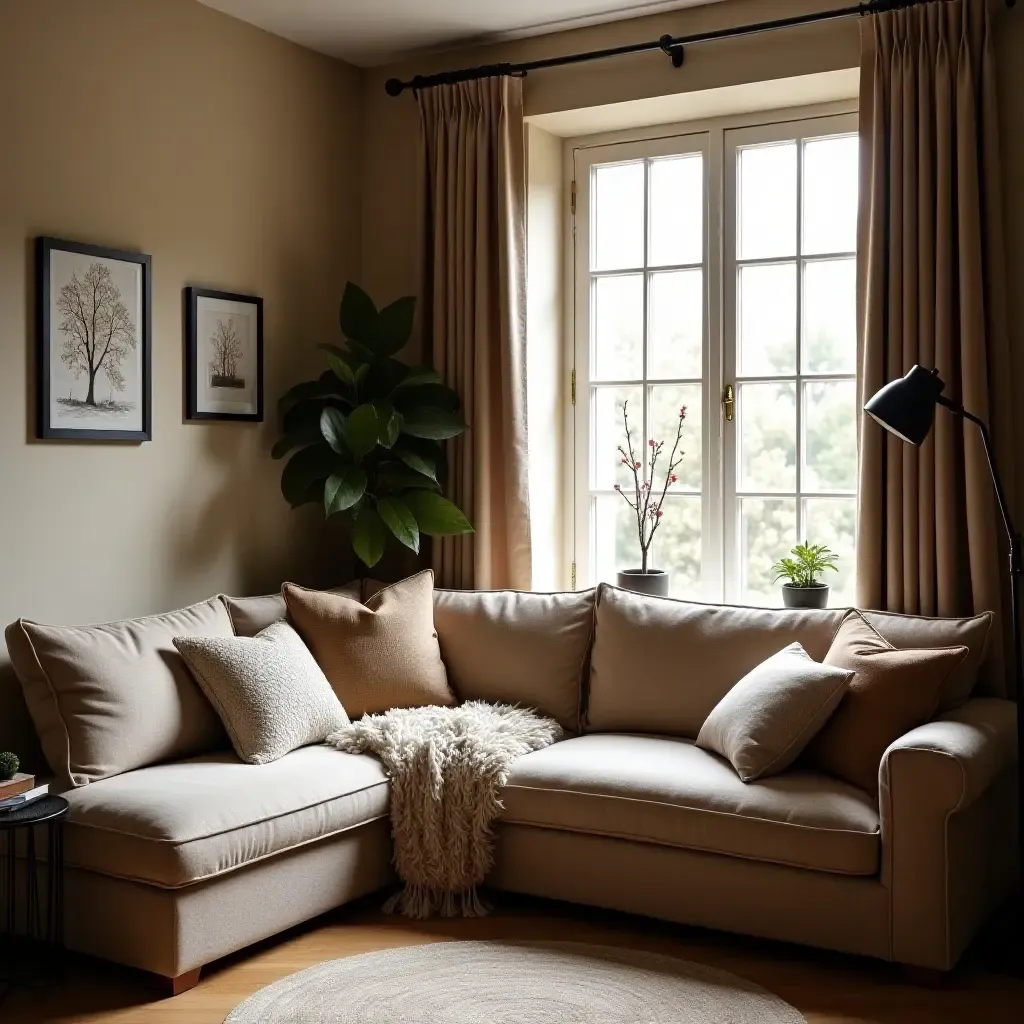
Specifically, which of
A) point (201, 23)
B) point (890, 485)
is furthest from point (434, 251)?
point (890, 485)

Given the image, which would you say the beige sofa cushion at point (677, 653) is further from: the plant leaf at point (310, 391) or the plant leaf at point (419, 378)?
the plant leaf at point (310, 391)

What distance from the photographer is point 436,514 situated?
4297mm

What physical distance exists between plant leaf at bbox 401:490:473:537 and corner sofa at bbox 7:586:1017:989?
75 cm

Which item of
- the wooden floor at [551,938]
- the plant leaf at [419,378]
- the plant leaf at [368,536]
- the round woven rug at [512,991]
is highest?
the plant leaf at [419,378]

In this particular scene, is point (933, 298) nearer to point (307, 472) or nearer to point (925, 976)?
point (925, 976)

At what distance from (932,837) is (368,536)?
211 centimetres

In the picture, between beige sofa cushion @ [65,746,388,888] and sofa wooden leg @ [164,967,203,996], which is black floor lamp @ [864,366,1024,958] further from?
sofa wooden leg @ [164,967,203,996]

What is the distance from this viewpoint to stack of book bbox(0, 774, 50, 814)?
2895 millimetres

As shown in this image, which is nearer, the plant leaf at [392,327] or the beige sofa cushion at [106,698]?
the beige sofa cushion at [106,698]

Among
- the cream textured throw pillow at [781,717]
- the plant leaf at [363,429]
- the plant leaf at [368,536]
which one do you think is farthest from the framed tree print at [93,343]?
the cream textured throw pillow at [781,717]

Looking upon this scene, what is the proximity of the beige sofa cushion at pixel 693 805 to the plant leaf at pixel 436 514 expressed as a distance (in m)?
1.00

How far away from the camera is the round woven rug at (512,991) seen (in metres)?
2.78

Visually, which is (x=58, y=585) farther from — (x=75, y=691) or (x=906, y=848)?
(x=906, y=848)

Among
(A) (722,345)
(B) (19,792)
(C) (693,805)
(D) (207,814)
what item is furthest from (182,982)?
(A) (722,345)
